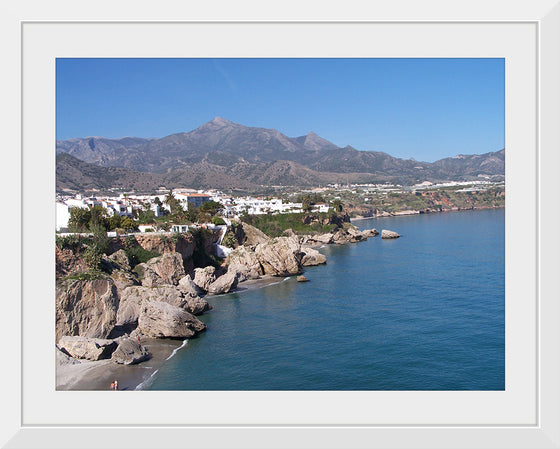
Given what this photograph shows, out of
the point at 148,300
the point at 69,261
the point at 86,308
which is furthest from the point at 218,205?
the point at 86,308

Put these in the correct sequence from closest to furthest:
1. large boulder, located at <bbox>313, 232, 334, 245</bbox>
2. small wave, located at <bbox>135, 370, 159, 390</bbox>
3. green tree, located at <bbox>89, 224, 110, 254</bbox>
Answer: small wave, located at <bbox>135, 370, 159, 390</bbox> < green tree, located at <bbox>89, 224, 110, 254</bbox> < large boulder, located at <bbox>313, 232, 334, 245</bbox>

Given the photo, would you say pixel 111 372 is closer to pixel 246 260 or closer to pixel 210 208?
pixel 246 260

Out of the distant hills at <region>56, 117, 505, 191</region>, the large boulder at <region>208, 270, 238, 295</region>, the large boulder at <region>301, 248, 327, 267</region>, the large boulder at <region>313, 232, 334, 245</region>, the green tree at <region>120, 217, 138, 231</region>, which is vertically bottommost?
the large boulder at <region>208, 270, 238, 295</region>

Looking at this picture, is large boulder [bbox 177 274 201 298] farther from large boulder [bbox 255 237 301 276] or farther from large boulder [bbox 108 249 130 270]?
large boulder [bbox 255 237 301 276]

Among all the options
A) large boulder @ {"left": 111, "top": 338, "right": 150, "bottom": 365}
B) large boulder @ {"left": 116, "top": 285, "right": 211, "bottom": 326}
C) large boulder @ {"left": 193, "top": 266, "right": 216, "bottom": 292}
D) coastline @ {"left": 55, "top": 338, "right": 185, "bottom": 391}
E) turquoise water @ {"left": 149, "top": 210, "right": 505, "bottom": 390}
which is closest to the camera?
coastline @ {"left": 55, "top": 338, "right": 185, "bottom": 391}

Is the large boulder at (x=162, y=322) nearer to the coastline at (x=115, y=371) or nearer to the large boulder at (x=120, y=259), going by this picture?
the coastline at (x=115, y=371)

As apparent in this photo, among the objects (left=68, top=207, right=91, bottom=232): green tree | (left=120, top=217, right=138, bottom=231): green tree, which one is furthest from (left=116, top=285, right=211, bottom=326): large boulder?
(left=120, top=217, right=138, bottom=231): green tree
